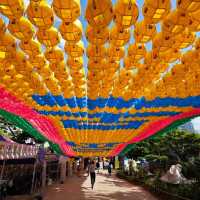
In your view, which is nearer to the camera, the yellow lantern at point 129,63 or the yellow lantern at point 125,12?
the yellow lantern at point 125,12

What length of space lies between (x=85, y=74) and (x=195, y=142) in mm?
16347

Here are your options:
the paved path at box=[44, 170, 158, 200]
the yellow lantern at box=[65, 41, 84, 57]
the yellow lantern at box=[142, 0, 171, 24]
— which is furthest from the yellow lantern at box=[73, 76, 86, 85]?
the paved path at box=[44, 170, 158, 200]

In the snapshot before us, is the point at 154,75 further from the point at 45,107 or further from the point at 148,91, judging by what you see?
the point at 45,107

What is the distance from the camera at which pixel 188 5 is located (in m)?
3.01

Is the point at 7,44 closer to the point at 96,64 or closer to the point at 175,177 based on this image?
the point at 96,64

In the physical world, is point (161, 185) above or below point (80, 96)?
below

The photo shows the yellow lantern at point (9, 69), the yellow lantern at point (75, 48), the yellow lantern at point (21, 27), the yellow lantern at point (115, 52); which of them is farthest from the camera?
the yellow lantern at point (9, 69)

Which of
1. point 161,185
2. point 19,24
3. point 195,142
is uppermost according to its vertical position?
point 195,142

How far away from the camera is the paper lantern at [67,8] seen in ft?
9.52

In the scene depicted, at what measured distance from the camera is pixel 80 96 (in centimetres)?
693

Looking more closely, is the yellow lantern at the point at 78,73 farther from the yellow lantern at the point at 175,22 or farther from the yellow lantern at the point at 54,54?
the yellow lantern at the point at 175,22

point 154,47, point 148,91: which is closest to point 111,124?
point 148,91

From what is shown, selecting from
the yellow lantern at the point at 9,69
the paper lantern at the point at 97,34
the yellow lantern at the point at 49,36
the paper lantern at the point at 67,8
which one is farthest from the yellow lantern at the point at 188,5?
the yellow lantern at the point at 9,69

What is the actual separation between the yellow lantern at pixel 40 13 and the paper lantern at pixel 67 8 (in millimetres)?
184
